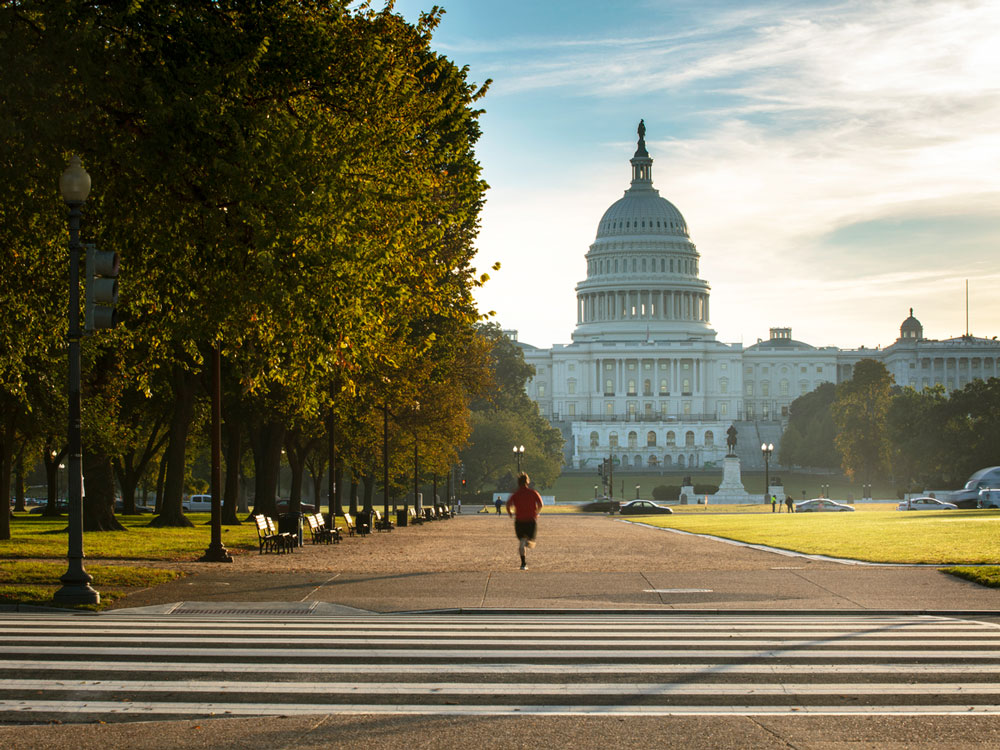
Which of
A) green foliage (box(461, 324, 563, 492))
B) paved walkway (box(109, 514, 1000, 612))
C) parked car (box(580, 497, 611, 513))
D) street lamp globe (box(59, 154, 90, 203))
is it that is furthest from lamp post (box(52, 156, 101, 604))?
green foliage (box(461, 324, 563, 492))

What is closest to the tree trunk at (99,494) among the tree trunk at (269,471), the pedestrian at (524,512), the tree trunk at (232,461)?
the tree trunk at (269,471)

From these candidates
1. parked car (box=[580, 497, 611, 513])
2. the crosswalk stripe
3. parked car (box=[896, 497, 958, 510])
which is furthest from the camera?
parked car (box=[580, 497, 611, 513])

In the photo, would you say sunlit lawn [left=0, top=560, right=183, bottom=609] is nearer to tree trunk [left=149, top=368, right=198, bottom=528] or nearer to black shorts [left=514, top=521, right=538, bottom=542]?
black shorts [left=514, top=521, right=538, bottom=542]

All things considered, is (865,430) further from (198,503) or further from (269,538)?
(269,538)

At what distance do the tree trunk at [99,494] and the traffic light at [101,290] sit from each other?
78.2ft

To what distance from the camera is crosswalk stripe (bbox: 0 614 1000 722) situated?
10477mm

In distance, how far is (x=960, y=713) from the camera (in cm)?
1016

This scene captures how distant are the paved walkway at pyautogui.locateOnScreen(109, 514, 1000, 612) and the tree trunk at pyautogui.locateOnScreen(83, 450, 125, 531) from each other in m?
13.3

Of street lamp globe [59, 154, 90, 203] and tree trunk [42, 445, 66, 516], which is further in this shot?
tree trunk [42, 445, 66, 516]

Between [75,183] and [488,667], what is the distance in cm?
1083

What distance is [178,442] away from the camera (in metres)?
48.6

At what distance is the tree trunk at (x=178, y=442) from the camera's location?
48656 mm

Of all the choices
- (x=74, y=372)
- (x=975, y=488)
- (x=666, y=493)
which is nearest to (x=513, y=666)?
(x=74, y=372)

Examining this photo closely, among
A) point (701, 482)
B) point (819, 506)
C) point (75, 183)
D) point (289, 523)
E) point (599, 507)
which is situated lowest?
point (599, 507)
